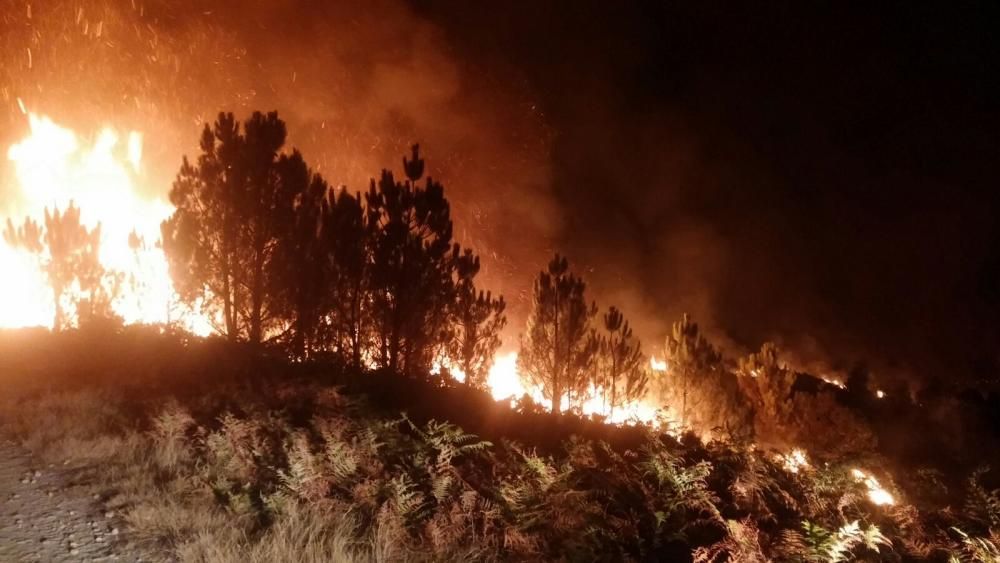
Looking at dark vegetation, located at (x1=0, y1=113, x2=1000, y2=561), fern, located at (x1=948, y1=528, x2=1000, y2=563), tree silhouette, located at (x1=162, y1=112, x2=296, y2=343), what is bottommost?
fern, located at (x1=948, y1=528, x2=1000, y2=563)

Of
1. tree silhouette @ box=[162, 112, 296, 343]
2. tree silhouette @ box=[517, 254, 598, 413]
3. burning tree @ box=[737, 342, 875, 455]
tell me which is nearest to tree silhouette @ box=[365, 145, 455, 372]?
tree silhouette @ box=[162, 112, 296, 343]

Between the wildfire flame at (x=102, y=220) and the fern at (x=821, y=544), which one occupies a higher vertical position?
the wildfire flame at (x=102, y=220)

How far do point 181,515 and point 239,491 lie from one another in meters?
0.82

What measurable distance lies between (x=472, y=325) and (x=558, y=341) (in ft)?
14.6

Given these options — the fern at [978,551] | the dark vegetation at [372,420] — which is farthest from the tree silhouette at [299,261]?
the fern at [978,551]

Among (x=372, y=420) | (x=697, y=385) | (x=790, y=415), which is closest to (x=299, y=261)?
(x=372, y=420)

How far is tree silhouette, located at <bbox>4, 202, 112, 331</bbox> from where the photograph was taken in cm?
1742

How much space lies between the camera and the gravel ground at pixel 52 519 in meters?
4.87

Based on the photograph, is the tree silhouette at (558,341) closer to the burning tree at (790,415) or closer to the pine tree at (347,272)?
the pine tree at (347,272)

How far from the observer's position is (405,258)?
18.7m

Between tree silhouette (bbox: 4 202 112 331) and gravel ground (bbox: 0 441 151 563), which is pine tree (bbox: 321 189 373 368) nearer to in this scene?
tree silhouette (bbox: 4 202 112 331)

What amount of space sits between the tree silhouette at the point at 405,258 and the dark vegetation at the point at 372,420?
64mm

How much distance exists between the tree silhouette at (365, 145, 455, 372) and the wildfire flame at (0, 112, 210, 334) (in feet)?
16.4

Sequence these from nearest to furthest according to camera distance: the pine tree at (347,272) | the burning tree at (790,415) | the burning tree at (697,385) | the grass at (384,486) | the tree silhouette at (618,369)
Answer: the grass at (384,486) → the pine tree at (347,272) → the tree silhouette at (618,369) → the burning tree at (697,385) → the burning tree at (790,415)
